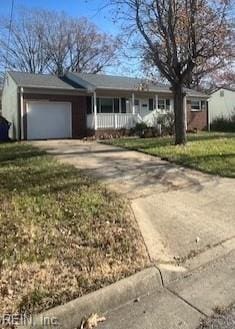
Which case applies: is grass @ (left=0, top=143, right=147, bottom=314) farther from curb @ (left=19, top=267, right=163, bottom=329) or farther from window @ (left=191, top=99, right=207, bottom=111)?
window @ (left=191, top=99, right=207, bottom=111)

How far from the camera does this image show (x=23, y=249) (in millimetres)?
5535

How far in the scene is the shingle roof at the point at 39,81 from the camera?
74.8 ft

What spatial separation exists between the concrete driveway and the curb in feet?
1.92

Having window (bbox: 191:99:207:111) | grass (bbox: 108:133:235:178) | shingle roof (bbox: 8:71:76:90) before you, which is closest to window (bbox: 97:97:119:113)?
shingle roof (bbox: 8:71:76:90)

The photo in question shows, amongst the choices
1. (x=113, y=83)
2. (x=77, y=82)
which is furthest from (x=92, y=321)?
(x=113, y=83)

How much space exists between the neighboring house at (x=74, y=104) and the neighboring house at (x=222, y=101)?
49.3ft

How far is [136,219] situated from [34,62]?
41934 millimetres

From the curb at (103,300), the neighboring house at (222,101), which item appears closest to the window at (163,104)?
the neighboring house at (222,101)

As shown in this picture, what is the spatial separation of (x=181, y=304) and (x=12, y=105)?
71.0 feet

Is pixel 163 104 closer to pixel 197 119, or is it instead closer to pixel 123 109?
pixel 123 109

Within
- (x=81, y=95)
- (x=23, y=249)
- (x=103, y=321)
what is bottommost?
(x=103, y=321)

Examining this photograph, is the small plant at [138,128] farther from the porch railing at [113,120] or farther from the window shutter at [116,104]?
the window shutter at [116,104]

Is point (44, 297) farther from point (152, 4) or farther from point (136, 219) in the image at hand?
point (152, 4)

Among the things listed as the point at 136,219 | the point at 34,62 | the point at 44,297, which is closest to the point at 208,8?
the point at 136,219
